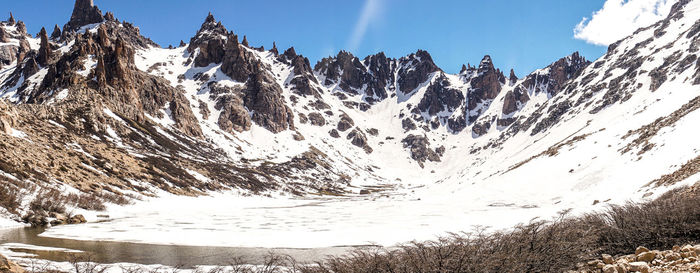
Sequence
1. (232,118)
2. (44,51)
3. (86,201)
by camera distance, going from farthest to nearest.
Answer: (232,118)
(44,51)
(86,201)

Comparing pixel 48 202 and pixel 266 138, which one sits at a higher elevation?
pixel 266 138

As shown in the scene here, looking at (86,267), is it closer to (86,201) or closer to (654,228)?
(654,228)

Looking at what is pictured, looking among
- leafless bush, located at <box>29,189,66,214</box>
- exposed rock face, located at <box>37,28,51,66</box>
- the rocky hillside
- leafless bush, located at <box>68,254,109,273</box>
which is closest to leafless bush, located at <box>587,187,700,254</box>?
leafless bush, located at <box>68,254,109,273</box>

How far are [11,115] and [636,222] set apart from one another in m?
68.5

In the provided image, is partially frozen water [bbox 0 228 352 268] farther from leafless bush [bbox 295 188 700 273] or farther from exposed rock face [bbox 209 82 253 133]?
exposed rock face [bbox 209 82 253 133]

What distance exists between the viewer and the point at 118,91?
127 metres

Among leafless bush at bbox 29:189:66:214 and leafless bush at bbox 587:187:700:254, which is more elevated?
leafless bush at bbox 29:189:66:214

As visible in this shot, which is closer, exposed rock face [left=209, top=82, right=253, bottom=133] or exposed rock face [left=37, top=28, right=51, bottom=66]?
exposed rock face [left=37, top=28, right=51, bottom=66]

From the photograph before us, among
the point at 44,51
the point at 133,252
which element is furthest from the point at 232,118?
the point at 133,252

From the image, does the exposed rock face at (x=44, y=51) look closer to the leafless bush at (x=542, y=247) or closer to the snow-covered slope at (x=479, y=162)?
the snow-covered slope at (x=479, y=162)

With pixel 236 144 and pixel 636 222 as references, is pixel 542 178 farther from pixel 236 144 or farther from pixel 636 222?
pixel 236 144

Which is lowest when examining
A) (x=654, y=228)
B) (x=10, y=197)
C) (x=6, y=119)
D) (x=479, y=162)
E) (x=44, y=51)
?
(x=654, y=228)

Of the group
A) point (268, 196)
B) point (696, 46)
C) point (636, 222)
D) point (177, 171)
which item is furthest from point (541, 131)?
point (636, 222)

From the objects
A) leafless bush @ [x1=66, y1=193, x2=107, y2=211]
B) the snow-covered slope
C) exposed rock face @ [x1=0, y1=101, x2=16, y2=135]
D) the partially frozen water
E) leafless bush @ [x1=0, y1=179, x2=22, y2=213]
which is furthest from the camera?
exposed rock face @ [x1=0, y1=101, x2=16, y2=135]
